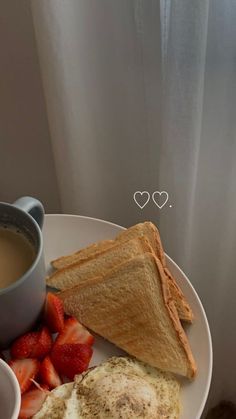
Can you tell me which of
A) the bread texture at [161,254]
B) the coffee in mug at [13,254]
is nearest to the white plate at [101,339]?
the bread texture at [161,254]

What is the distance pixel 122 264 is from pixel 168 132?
0.70 feet

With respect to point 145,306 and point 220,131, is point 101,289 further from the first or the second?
point 220,131

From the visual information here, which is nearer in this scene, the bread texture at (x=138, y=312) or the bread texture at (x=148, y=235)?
the bread texture at (x=138, y=312)

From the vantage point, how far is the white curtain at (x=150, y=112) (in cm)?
82

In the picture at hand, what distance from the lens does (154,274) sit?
828mm

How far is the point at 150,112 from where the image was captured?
941 mm

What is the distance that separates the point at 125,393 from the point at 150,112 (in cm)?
43

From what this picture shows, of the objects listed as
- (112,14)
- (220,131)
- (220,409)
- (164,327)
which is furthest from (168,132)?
(220,409)

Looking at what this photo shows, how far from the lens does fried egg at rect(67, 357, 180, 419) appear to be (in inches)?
28.5

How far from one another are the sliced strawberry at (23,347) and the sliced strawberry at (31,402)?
49 millimetres

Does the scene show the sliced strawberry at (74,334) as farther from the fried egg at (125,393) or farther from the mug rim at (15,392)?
the mug rim at (15,392)
